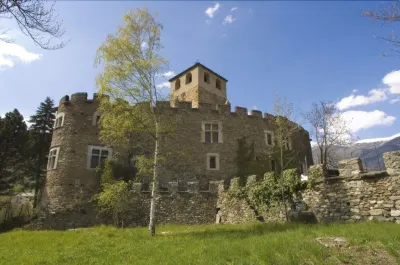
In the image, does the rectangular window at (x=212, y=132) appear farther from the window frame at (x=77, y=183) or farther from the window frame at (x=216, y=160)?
the window frame at (x=77, y=183)

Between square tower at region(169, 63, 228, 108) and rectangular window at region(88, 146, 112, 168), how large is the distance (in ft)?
34.9

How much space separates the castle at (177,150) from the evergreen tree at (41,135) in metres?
5.04

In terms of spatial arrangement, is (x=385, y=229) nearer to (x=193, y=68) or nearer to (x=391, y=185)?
(x=391, y=185)

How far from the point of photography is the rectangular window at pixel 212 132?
940 inches

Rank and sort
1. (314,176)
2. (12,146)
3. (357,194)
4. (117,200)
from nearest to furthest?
(357,194), (314,176), (117,200), (12,146)

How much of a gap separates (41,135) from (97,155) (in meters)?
9.18

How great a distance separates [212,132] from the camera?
2409 cm

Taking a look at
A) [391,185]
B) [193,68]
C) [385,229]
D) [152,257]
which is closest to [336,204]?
[391,185]

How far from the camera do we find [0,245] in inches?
444

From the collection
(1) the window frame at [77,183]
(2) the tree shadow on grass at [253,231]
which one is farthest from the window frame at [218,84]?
(2) the tree shadow on grass at [253,231]

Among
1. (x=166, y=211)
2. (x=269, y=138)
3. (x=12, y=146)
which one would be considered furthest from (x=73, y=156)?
(x=269, y=138)

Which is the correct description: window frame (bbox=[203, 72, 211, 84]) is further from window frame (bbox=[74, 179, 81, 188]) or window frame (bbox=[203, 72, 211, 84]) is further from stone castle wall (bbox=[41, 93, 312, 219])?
window frame (bbox=[74, 179, 81, 188])

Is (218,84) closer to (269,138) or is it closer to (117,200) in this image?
(269,138)

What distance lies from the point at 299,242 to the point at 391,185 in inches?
214
